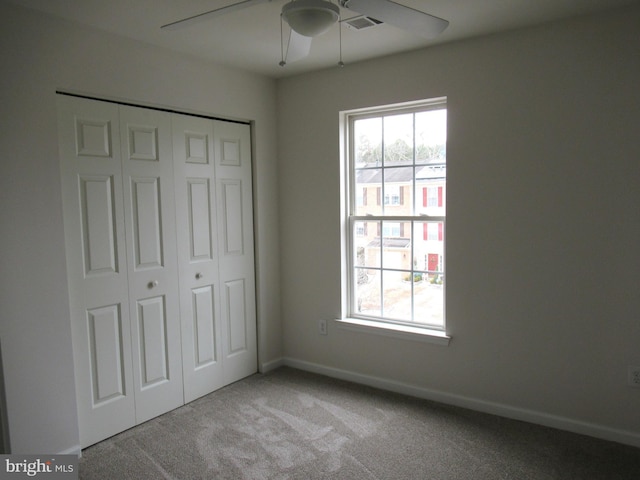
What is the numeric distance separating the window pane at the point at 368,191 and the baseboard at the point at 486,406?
125 centimetres

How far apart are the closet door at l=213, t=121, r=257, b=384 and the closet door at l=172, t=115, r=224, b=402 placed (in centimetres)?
7

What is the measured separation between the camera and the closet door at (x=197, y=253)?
10.1 feet

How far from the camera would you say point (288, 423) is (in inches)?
112

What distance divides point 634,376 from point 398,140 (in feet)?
6.56

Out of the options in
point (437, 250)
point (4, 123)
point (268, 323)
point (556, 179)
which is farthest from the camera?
point (268, 323)

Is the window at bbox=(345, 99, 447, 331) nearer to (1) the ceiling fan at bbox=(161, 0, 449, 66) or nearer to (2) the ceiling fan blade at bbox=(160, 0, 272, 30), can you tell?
(1) the ceiling fan at bbox=(161, 0, 449, 66)

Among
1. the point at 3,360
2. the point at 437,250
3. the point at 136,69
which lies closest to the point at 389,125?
the point at 437,250

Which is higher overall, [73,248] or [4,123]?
[4,123]

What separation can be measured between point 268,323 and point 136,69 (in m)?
2.10

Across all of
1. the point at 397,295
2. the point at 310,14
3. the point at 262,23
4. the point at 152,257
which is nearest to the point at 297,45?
the point at 310,14

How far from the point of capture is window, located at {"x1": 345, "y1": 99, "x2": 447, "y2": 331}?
10.2ft

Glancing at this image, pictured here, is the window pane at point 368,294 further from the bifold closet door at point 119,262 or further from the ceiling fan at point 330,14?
the ceiling fan at point 330,14

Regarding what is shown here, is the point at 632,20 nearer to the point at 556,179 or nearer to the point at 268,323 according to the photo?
the point at 556,179

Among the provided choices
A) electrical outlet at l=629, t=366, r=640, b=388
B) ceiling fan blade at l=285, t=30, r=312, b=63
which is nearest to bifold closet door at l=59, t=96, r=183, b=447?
ceiling fan blade at l=285, t=30, r=312, b=63
